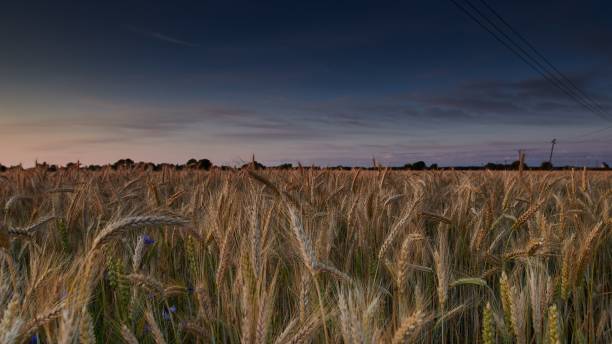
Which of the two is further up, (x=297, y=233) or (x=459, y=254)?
(x=297, y=233)

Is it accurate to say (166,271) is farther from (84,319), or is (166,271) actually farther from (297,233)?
(84,319)

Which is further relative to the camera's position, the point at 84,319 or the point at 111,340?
the point at 111,340

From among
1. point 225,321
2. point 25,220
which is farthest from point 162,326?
point 25,220

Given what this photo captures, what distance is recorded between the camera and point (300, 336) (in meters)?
1.07

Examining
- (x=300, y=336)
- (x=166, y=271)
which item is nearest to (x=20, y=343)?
(x=300, y=336)

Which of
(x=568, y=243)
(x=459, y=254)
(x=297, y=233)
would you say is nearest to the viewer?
(x=297, y=233)

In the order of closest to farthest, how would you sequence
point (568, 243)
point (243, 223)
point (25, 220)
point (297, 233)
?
1. point (297, 233)
2. point (568, 243)
3. point (243, 223)
4. point (25, 220)

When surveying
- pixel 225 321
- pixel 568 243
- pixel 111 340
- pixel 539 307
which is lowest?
pixel 111 340

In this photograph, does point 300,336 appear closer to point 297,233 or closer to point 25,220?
point 297,233

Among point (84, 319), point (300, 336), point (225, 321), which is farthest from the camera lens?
point (225, 321)

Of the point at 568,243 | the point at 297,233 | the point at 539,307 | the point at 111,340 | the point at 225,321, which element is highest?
the point at 297,233

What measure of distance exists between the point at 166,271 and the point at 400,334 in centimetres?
185

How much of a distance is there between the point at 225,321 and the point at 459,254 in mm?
1861

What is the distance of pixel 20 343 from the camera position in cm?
96
